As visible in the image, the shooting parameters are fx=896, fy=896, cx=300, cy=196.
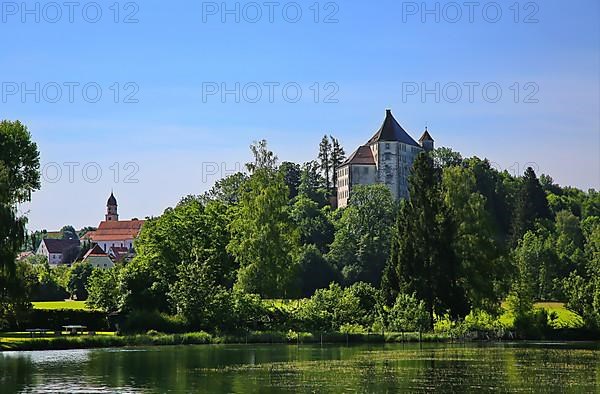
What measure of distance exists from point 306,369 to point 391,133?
120627 millimetres

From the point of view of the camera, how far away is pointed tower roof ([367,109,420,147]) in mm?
154000

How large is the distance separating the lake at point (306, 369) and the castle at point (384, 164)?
10156 centimetres

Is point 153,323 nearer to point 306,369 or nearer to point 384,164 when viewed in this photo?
point 306,369

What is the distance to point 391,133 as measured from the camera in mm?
154375

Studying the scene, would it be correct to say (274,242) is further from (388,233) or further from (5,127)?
(388,233)

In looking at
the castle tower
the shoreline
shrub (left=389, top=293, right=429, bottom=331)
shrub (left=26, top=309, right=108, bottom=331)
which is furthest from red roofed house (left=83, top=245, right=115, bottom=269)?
shrub (left=389, top=293, right=429, bottom=331)

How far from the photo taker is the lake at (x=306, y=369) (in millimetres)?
29453

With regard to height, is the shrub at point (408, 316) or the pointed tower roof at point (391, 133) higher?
the pointed tower roof at point (391, 133)

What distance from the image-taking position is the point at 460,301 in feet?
206

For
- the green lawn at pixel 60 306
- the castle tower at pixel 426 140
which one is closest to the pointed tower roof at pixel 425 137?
the castle tower at pixel 426 140

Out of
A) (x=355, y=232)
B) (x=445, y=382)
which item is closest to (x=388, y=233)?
(x=355, y=232)

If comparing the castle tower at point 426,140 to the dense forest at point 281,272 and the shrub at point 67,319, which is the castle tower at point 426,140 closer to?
the dense forest at point 281,272

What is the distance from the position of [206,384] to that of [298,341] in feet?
88.1

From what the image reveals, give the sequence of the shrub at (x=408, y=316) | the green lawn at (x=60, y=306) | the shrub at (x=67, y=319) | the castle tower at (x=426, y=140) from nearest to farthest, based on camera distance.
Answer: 1. the shrub at (x=408, y=316)
2. the shrub at (x=67, y=319)
3. the green lawn at (x=60, y=306)
4. the castle tower at (x=426, y=140)
